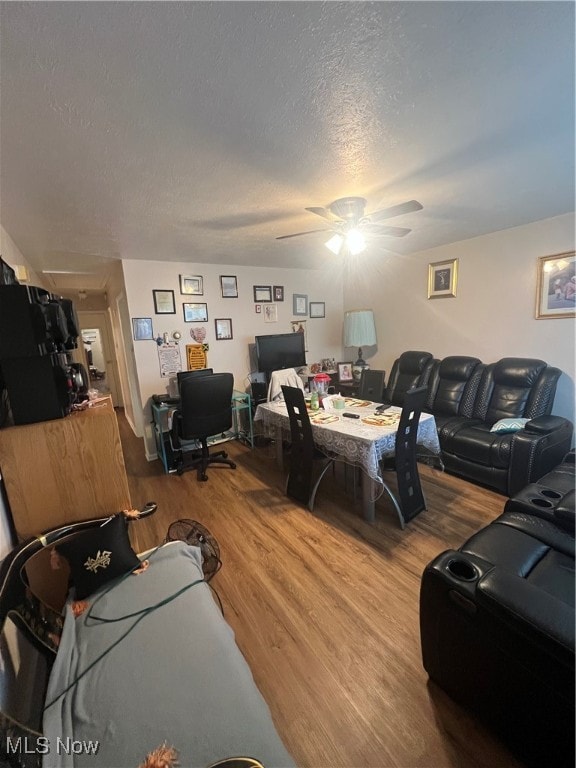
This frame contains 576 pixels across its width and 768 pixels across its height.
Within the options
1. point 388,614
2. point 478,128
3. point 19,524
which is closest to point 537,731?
point 388,614

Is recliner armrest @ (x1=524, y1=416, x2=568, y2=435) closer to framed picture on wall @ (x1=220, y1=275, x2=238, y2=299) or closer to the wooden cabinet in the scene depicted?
the wooden cabinet

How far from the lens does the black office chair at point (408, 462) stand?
7.11 ft

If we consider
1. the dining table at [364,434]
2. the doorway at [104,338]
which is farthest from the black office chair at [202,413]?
the doorway at [104,338]

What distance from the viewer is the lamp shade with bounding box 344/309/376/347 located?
4.43 meters

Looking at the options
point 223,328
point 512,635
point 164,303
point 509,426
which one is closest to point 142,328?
point 164,303

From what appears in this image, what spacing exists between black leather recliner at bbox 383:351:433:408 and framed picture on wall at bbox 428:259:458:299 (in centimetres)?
76

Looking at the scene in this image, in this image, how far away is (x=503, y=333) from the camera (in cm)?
337

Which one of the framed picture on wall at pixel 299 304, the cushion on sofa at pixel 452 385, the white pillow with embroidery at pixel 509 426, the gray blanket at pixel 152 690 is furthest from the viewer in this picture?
the framed picture on wall at pixel 299 304

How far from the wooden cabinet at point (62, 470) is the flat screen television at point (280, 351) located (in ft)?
9.19

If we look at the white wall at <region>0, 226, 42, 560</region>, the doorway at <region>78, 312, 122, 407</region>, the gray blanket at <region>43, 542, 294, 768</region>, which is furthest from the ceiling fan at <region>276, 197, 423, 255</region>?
the doorway at <region>78, 312, 122, 407</region>

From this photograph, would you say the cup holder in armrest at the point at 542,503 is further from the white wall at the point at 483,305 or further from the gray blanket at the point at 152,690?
the white wall at the point at 483,305

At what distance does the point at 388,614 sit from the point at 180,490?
2145 millimetres

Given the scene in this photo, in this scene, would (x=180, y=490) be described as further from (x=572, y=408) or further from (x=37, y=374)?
(x=572, y=408)

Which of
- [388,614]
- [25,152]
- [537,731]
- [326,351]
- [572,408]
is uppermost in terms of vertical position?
[25,152]
